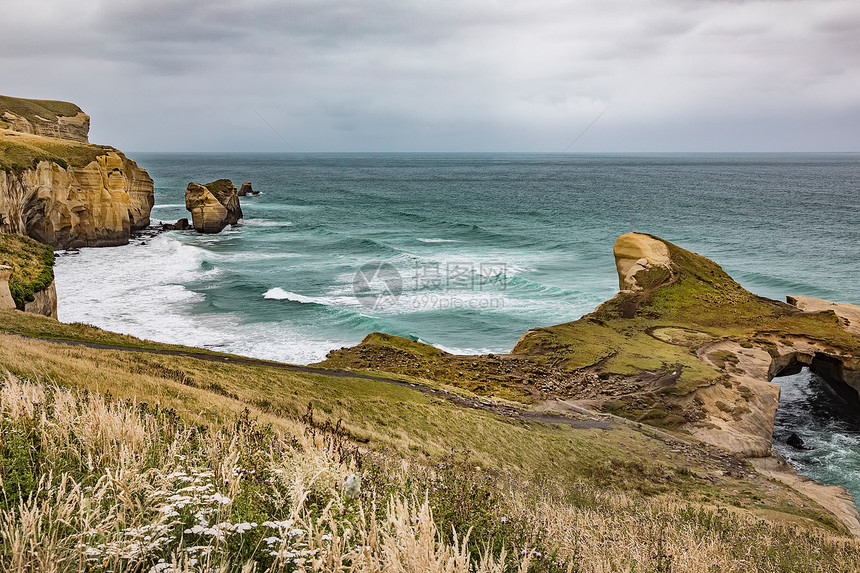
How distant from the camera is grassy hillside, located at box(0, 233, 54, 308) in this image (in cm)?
2644

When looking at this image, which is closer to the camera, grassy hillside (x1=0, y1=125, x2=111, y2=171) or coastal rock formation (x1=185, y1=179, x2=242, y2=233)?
grassy hillside (x1=0, y1=125, x2=111, y2=171)

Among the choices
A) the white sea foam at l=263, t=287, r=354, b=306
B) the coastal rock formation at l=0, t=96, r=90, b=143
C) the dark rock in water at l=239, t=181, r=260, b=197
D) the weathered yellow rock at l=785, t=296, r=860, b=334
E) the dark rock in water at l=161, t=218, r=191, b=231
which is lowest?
the white sea foam at l=263, t=287, r=354, b=306

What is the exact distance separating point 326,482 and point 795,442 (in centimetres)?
2754

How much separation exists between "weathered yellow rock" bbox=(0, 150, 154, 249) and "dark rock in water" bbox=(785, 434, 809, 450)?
176ft

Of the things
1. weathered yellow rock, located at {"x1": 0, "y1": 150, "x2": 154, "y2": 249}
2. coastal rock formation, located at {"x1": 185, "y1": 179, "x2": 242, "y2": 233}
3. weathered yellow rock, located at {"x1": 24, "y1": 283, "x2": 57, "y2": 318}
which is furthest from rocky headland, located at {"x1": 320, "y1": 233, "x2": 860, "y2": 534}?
coastal rock formation, located at {"x1": 185, "y1": 179, "x2": 242, "y2": 233}

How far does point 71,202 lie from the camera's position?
56.9 meters

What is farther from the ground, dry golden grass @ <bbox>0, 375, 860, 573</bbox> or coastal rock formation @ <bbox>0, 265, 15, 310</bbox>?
dry golden grass @ <bbox>0, 375, 860, 573</bbox>

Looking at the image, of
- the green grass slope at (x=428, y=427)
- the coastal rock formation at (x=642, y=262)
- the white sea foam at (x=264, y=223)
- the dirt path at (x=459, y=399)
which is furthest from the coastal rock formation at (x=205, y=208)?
the dirt path at (x=459, y=399)

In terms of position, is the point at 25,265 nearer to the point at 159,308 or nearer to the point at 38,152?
the point at 159,308

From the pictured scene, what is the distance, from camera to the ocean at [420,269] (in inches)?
1571

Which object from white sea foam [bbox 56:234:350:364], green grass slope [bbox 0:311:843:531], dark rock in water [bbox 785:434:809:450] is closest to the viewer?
green grass slope [bbox 0:311:843:531]

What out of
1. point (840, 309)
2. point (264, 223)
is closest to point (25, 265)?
point (840, 309)

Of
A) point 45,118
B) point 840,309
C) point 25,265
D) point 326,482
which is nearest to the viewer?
point 326,482

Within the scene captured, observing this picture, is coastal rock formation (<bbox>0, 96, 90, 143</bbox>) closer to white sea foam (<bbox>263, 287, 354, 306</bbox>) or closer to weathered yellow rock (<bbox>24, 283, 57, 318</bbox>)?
white sea foam (<bbox>263, 287, 354, 306</bbox>)
